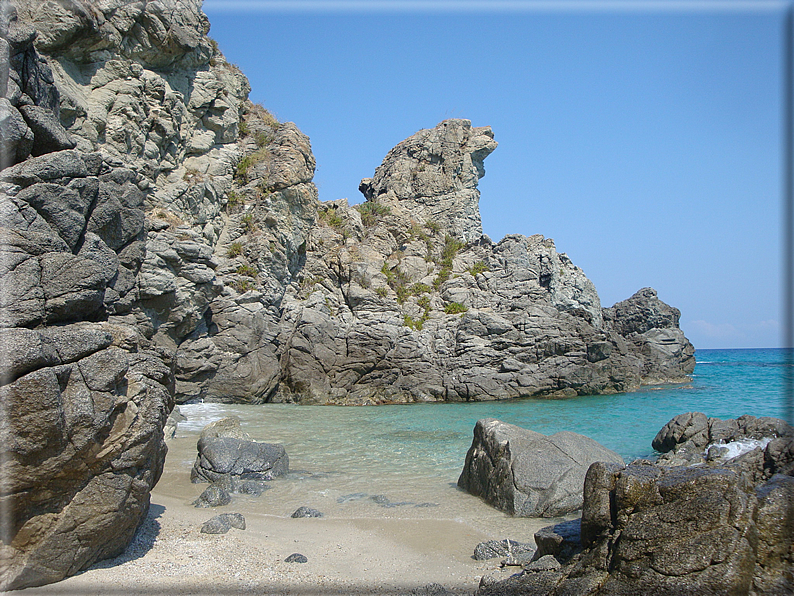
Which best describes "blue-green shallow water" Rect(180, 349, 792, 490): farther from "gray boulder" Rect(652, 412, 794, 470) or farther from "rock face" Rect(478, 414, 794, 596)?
"rock face" Rect(478, 414, 794, 596)

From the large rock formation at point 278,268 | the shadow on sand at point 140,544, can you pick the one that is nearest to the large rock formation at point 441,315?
the large rock formation at point 278,268

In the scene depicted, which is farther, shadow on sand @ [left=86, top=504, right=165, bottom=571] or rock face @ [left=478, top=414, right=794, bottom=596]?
shadow on sand @ [left=86, top=504, right=165, bottom=571]

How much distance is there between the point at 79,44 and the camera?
17562 mm

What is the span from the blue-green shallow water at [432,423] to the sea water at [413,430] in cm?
3

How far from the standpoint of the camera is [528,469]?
→ 8.73m

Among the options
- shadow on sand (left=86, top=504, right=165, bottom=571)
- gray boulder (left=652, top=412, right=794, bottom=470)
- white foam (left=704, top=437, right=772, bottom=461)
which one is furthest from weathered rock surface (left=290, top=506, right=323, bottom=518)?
white foam (left=704, top=437, right=772, bottom=461)

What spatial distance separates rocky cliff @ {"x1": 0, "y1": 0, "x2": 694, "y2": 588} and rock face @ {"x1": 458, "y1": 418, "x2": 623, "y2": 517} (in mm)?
5432

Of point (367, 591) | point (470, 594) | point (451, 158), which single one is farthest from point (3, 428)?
point (451, 158)

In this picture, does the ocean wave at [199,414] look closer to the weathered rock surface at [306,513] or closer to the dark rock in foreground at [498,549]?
the weathered rock surface at [306,513]

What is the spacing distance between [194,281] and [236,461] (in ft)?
42.5

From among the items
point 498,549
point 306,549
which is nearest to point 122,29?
point 306,549

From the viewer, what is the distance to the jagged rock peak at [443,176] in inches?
1633

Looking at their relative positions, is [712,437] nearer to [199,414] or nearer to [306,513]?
[306,513]

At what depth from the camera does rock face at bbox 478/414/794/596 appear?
11.2 ft
